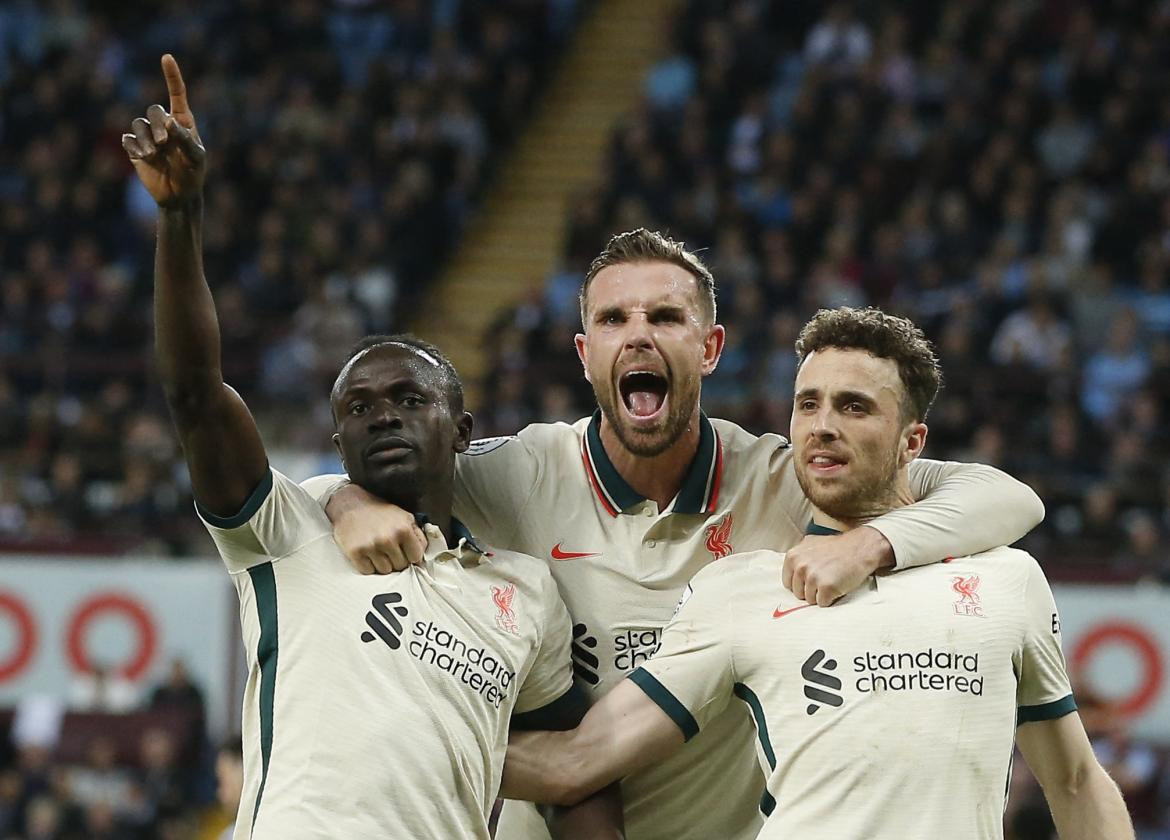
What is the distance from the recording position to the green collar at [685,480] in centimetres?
484

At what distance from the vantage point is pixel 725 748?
468cm

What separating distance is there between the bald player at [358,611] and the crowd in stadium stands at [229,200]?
7.83 m

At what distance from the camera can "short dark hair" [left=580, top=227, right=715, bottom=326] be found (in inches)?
194

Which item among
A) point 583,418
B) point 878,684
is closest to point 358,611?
point 878,684

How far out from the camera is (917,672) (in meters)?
4.16

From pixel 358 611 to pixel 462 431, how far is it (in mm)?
716

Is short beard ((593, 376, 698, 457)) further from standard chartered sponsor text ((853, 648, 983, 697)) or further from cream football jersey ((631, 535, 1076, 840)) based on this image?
standard chartered sponsor text ((853, 648, 983, 697))

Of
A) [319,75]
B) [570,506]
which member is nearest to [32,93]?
[319,75]

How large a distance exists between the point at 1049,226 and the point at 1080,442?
9.53 ft

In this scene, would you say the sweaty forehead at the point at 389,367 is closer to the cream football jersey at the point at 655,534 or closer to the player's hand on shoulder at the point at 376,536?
the player's hand on shoulder at the point at 376,536

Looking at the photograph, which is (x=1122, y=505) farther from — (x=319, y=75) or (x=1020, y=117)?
(x=319, y=75)

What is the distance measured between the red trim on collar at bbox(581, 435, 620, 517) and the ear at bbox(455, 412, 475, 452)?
36cm

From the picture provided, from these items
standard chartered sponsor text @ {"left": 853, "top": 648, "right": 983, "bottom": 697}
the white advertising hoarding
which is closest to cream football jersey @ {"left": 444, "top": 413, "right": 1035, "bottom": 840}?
standard chartered sponsor text @ {"left": 853, "top": 648, "right": 983, "bottom": 697}

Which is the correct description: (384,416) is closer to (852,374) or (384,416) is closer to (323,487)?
(323,487)
